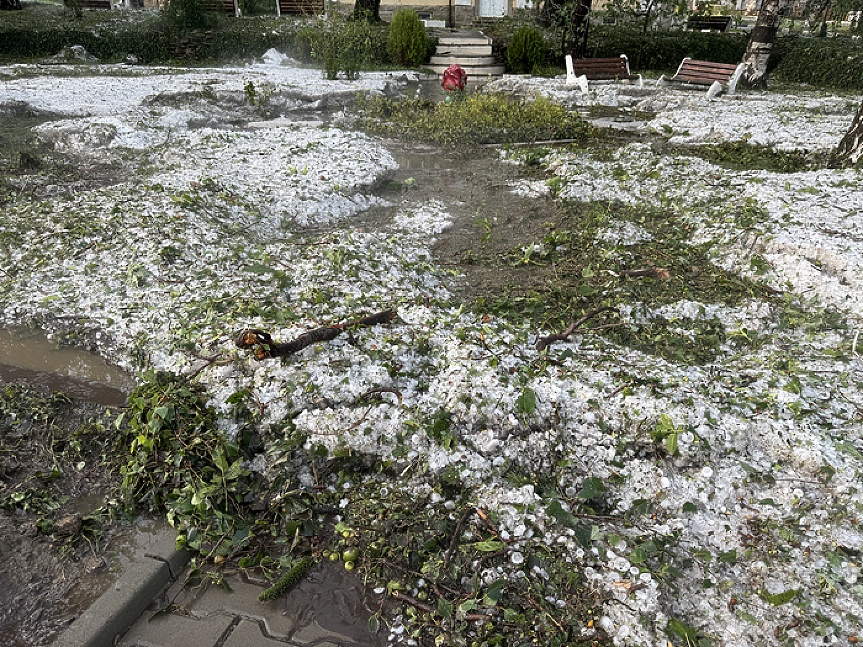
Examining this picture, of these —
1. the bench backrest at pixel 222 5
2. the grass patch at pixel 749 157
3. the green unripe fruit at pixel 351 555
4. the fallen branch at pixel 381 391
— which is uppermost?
the bench backrest at pixel 222 5

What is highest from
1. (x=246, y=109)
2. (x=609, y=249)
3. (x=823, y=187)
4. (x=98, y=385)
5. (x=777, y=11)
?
(x=777, y=11)

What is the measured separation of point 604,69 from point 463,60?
4578 millimetres

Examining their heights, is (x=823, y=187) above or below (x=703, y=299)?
above

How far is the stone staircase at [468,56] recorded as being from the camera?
15.6m

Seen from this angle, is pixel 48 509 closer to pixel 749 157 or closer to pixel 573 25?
pixel 749 157

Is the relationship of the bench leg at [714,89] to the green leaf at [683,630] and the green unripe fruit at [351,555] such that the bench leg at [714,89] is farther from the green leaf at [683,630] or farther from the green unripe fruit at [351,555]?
the green unripe fruit at [351,555]

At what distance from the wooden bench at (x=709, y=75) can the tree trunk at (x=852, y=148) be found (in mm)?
5809

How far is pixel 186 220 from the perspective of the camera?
507cm

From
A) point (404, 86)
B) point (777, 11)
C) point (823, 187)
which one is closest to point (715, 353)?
point (823, 187)

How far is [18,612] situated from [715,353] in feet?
14.0

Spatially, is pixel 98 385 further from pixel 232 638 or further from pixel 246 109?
pixel 246 109

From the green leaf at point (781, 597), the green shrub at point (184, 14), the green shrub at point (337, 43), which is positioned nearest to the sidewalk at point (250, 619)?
the green leaf at point (781, 597)

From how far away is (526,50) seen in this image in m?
15.3

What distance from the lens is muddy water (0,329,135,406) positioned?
3.53 metres
